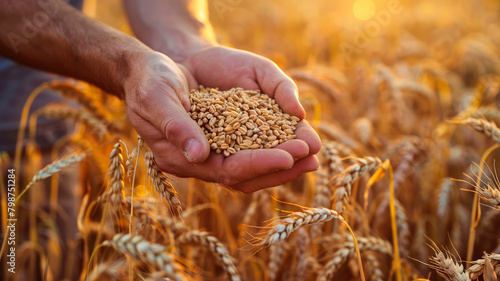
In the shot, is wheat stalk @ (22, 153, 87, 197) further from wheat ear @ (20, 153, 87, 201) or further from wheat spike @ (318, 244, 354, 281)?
wheat spike @ (318, 244, 354, 281)

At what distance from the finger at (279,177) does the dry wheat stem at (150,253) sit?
1.74 ft

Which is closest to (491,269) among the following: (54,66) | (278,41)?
(54,66)

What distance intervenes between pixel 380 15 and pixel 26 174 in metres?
3.21

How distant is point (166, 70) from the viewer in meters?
1.44

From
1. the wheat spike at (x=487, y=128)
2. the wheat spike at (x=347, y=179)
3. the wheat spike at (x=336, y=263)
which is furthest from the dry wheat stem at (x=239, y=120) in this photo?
the wheat spike at (x=487, y=128)

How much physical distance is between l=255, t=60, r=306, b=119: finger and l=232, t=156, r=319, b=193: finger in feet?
1.08

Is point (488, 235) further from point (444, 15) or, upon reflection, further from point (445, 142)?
point (444, 15)

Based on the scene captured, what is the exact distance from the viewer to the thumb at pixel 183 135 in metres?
1.23

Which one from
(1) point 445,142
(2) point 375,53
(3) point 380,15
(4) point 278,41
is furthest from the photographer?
(4) point 278,41

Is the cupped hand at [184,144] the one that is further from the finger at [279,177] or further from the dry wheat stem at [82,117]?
the dry wheat stem at [82,117]

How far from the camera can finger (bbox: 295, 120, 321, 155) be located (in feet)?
4.71

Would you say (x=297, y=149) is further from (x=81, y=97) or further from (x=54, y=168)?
(x=81, y=97)

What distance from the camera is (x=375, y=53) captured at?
14.8ft

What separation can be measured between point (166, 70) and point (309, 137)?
658 millimetres
